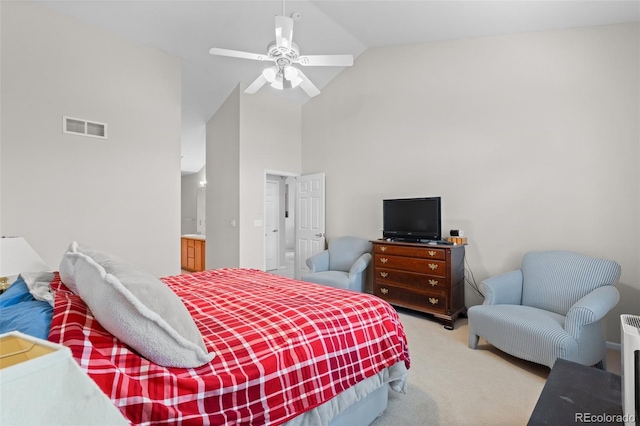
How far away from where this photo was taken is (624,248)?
289cm

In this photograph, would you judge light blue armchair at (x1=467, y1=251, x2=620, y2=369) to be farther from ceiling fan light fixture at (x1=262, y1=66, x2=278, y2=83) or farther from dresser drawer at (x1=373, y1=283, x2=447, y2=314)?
ceiling fan light fixture at (x1=262, y1=66, x2=278, y2=83)

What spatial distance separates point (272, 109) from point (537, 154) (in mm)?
3891

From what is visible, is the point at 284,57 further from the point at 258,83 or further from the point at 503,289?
the point at 503,289

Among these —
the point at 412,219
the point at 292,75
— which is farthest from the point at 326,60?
the point at 412,219

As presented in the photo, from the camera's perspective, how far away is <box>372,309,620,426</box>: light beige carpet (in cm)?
188

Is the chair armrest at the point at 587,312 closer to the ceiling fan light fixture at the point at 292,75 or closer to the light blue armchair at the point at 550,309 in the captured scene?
the light blue armchair at the point at 550,309

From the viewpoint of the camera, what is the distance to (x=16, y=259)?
210cm

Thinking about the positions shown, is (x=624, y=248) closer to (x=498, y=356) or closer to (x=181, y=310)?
(x=498, y=356)

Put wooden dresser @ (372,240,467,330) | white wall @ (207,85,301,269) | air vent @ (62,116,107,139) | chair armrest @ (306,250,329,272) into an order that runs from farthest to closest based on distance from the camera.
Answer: white wall @ (207,85,301,269), chair armrest @ (306,250,329,272), wooden dresser @ (372,240,467,330), air vent @ (62,116,107,139)

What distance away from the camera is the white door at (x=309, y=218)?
5199 mm

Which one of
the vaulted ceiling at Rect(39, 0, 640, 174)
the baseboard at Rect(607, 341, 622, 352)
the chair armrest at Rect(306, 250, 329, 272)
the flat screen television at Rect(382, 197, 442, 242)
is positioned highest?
the vaulted ceiling at Rect(39, 0, 640, 174)

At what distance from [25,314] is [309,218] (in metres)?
4.34

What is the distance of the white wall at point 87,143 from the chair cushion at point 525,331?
369 centimetres

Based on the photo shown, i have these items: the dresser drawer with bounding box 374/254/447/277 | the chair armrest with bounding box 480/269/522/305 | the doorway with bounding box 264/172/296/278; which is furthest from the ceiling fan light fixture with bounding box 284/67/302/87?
the doorway with bounding box 264/172/296/278
